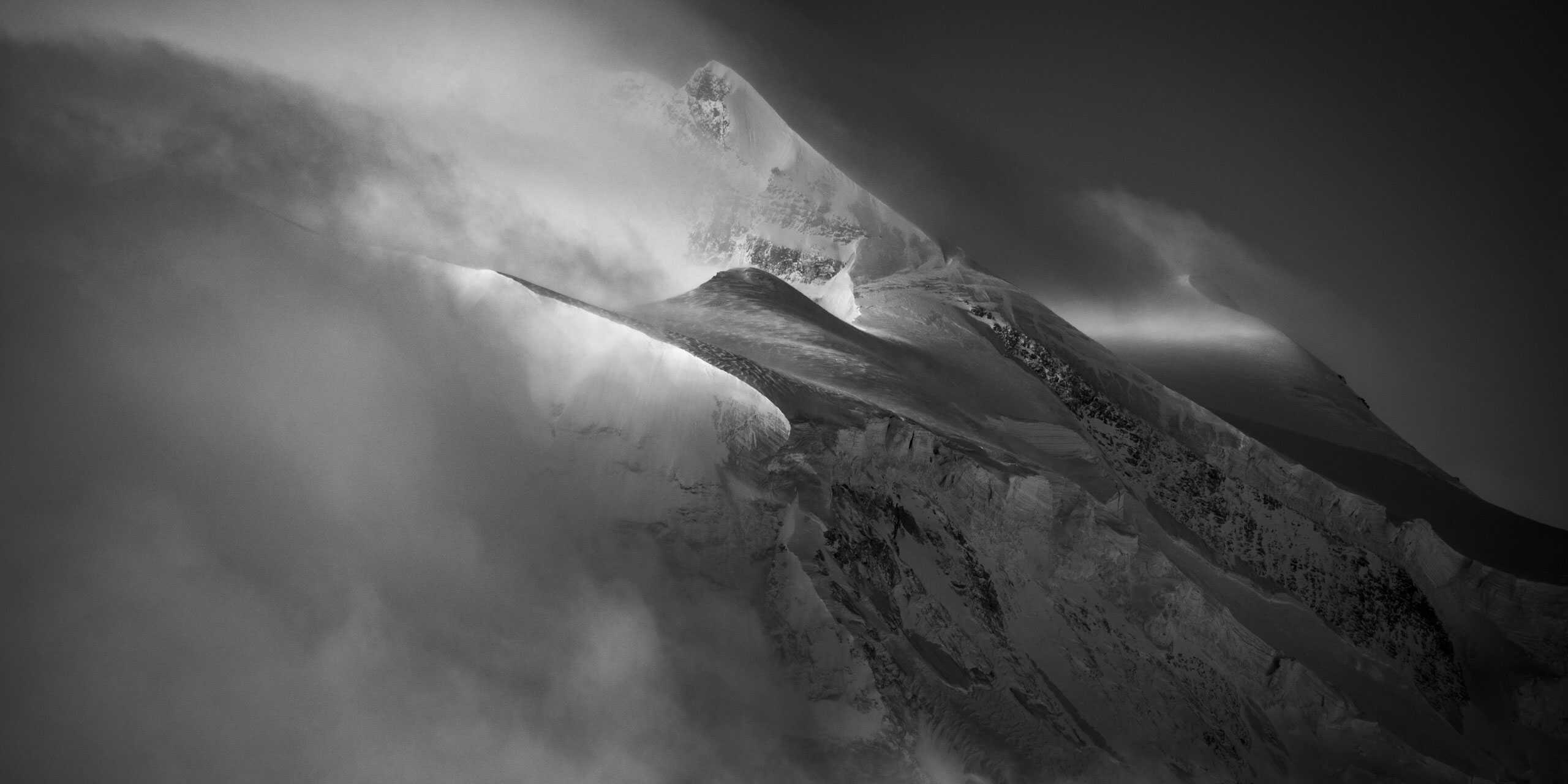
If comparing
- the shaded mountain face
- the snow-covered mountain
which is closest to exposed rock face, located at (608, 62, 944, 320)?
the snow-covered mountain

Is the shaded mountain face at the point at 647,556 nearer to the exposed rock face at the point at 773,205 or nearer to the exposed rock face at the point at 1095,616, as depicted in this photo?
the exposed rock face at the point at 1095,616

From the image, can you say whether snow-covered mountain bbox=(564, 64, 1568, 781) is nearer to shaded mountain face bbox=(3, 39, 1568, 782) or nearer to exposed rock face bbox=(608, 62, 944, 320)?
shaded mountain face bbox=(3, 39, 1568, 782)

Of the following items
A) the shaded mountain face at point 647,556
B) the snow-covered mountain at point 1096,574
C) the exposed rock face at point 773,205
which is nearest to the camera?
the shaded mountain face at point 647,556

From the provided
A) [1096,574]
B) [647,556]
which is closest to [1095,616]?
[1096,574]

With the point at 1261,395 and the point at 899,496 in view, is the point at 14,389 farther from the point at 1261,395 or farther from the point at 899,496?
the point at 1261,395

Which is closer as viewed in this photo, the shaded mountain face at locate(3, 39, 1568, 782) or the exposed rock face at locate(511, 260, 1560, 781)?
the shaded mountain face at locate(3, 39, 1568, 782)

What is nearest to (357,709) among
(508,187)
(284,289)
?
(284,289)

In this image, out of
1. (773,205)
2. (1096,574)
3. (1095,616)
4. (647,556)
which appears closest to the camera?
(647,556)

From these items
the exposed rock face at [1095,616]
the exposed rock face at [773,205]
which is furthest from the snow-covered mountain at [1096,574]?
the exposed rock face at [773,205]

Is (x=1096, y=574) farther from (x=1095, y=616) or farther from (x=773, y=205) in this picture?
(x=773, y=205)
